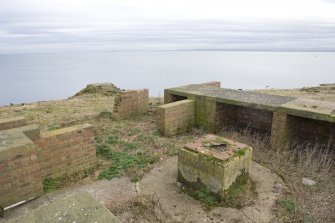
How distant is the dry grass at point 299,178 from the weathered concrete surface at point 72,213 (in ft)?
10.2

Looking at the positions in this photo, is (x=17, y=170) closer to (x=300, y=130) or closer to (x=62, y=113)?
(x=62, y=113)

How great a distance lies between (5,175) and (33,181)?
19.2 inches

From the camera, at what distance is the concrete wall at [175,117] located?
25.0 feet

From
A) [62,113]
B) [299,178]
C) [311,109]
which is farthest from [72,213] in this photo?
[62,113]

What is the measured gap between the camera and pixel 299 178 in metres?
5.47

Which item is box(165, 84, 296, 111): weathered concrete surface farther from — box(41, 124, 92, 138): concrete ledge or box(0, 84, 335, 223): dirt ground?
box(41, 124, 92, 138): concrete ledge

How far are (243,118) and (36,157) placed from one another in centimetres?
662

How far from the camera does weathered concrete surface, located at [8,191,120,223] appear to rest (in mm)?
2229

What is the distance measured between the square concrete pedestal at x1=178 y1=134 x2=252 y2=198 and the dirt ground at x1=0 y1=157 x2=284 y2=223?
13.0 inches

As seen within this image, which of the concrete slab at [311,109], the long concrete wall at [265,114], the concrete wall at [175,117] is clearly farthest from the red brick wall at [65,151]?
the concrete slab at [311,109]

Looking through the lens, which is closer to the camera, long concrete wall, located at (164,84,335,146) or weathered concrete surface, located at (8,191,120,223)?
weathered concrete surface, located at (8,191,120,223)

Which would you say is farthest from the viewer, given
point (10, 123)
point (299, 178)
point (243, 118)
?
point (243, 118)

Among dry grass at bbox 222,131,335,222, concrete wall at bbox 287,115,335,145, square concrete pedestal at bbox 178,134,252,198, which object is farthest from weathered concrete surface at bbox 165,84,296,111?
square concrete pedestal at bbox 178,134,252,198

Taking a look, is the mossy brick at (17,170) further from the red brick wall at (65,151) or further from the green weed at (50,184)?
the red brick wall at (65,151)
